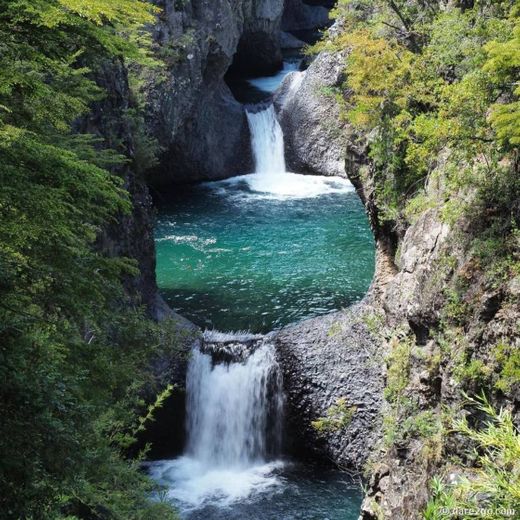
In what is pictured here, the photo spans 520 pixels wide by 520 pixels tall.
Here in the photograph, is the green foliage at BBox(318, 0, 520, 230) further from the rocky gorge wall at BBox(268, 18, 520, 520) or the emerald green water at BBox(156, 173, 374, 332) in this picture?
the emerald green water at BBox(156, 173, 374, 332)

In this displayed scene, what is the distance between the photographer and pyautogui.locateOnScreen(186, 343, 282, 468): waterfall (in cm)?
1522

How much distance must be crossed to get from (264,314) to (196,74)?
15.1 m

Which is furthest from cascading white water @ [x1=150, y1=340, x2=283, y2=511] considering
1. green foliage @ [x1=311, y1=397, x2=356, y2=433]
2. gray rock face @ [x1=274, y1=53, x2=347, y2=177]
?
gray rock face @ [x1=274, y1=53, x2=347, y2=177]

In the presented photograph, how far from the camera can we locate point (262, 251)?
2356cm

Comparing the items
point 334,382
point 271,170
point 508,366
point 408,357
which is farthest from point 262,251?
point 508,366

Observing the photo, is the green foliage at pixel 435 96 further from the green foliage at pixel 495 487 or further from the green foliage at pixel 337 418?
the green foliage at pixel 337 418

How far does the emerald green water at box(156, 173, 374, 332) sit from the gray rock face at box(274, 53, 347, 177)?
2.69 ft

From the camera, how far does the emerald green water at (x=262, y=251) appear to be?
1873 centimetres

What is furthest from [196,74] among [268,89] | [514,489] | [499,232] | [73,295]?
[514,489]

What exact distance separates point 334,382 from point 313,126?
19.9 m

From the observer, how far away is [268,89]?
125 feet

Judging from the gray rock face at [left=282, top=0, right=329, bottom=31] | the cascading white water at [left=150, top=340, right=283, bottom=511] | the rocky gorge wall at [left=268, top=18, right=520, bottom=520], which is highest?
the gray rock face at [left=282, top=0, right=329, bottom=31]

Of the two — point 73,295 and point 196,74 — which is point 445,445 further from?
point 196,74

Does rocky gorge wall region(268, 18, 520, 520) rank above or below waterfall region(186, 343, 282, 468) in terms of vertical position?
above
